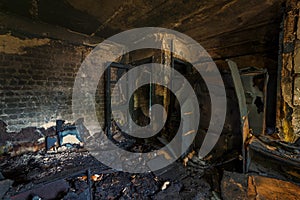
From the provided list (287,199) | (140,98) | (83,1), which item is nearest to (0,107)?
(83,1)

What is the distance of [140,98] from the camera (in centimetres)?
438

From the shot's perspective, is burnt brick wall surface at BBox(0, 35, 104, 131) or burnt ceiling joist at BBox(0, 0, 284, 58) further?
burnt brick wall surface at BBox(0, 35, 104, 131)

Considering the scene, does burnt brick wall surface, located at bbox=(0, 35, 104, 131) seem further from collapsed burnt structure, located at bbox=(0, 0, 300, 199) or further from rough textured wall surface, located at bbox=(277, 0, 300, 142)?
rough textured wall surface, located at bbox=(277, 0, 300, 142)

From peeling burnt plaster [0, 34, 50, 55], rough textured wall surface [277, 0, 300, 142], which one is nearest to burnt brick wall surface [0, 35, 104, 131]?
peeling burnt plaster [0, 34, 50, 55]

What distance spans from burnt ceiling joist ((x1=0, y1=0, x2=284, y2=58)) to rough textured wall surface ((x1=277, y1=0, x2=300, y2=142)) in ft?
0.96

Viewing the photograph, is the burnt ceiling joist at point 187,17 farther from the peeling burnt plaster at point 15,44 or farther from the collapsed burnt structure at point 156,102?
the peeling burnt plaster at point 15,44

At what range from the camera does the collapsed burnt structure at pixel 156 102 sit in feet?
6.54

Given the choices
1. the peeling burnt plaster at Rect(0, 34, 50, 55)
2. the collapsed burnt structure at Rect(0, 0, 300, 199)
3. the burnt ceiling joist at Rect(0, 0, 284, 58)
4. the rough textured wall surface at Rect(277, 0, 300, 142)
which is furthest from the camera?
the peeling burnt plaster at Rect(0, 34, 50, 55)

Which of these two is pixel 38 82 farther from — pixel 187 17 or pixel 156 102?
pixel 187 17

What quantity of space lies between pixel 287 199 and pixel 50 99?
439cm

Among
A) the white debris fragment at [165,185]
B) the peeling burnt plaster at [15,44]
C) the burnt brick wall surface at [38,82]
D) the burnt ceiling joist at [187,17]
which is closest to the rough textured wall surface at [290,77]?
the burnt ceiling joist at [187,17]

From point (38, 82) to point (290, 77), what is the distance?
15.4ft

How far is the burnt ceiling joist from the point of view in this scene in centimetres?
235

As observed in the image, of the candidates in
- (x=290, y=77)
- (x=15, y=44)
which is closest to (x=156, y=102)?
(x=290, y=77)
